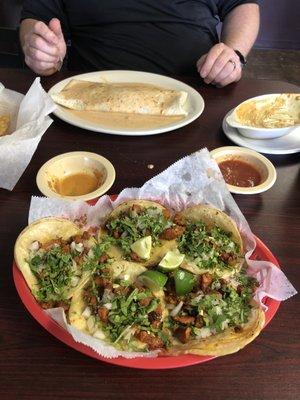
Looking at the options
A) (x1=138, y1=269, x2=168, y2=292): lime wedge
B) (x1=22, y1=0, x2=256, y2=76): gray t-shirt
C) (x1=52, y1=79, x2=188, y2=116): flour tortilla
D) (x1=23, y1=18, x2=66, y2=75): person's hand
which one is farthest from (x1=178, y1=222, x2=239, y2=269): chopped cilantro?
(x1=22, y1=0, x2=256, y2=76): gray t-shirt

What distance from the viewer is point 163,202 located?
1.12m

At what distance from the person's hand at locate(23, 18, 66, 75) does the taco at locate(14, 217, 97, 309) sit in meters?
0.89

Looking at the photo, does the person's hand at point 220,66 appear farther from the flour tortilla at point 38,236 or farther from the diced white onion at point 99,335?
the diced white onion at point 99,335

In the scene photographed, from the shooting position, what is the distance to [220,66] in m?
1.64

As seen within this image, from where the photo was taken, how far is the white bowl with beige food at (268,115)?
1.38 metres

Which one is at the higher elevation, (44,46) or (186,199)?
(44,46)

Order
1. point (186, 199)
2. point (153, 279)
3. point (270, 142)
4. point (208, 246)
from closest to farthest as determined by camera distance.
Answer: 1. point (153, 279)
2. point (208, 246)
3. point (186, 199)
4. point (270, 142)

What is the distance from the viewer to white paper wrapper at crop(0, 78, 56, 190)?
1.22 m

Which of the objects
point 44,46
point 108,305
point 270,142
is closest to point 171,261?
point 108,305

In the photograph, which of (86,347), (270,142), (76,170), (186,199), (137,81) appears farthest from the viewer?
(137,81)

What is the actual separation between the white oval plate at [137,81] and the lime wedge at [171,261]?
58 cm

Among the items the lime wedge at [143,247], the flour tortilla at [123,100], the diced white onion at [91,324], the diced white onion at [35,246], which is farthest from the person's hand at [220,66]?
the diced white onion at [91,324]

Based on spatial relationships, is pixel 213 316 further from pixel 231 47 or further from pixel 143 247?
pixel 231 47

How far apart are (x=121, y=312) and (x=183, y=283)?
14cm
